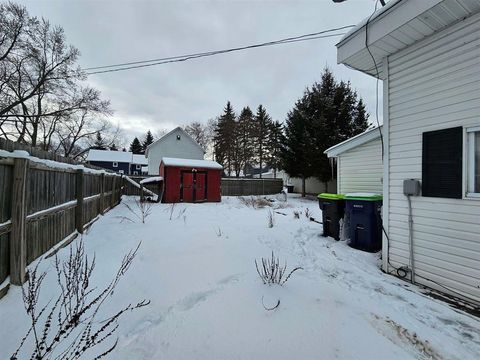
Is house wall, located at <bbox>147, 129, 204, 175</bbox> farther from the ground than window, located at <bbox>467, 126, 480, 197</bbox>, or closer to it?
farther from the ground

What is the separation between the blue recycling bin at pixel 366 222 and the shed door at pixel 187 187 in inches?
433

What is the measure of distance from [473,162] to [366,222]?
91.2 inches

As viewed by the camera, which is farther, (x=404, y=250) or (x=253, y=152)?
(x=253, y=152)

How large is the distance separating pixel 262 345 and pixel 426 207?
3.05 meters

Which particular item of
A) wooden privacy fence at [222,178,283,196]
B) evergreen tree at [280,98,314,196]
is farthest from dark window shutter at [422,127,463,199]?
wooden privacy fence at [222,178,283,196]

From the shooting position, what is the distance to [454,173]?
9.96 feet

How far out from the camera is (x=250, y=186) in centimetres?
2239

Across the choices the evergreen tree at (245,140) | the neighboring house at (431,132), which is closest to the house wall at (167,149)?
the evergreen tree at (245,140)

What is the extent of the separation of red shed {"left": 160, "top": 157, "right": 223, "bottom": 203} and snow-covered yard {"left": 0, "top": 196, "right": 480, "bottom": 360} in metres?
9.92

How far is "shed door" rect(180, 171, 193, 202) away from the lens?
1448 centimetres

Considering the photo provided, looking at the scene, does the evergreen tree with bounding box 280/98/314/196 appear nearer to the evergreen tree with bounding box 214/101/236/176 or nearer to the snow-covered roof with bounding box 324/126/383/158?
the snow-covered roof with bounding box 324/126/383/158

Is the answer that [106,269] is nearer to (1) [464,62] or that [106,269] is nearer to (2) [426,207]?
(2) [426,207]

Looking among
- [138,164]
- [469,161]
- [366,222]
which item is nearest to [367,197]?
[366,222]

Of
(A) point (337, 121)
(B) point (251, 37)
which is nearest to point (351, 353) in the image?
(B) point (251, 37)
